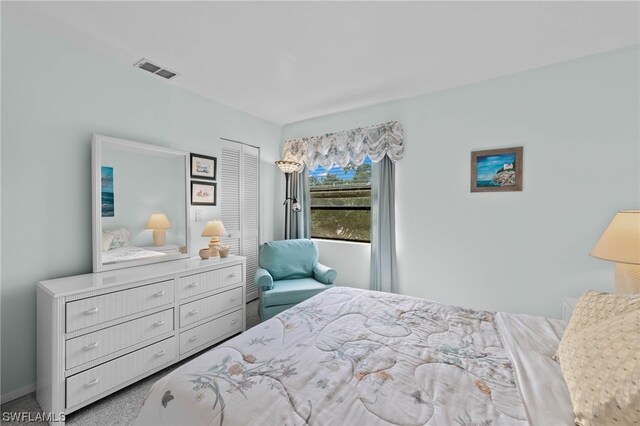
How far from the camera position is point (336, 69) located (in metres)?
2.46

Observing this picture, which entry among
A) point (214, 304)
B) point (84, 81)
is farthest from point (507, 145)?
point (84, 81)

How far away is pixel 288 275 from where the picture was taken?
10.5 ft

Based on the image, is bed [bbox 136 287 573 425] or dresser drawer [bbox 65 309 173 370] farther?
dresser drawer [bbox 65 309 173 370]

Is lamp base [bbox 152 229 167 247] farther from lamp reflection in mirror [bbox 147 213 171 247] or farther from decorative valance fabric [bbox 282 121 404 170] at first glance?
decorative valance fabric [bbox 282 121 404 170]

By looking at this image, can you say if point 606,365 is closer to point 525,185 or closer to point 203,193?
point 525,185

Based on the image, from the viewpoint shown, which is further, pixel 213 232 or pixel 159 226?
pixel 213 232

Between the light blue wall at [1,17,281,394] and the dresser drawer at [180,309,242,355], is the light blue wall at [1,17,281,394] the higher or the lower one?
the higher one

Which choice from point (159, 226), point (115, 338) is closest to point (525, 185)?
point (159, 226)

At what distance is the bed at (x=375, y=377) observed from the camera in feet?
2.94

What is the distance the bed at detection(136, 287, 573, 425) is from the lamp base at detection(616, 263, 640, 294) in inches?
20.8

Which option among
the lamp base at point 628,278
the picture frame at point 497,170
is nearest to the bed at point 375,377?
the lamp base at point 628,278

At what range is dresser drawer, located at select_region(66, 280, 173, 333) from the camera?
170 centimetres

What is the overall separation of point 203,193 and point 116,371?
177 cm

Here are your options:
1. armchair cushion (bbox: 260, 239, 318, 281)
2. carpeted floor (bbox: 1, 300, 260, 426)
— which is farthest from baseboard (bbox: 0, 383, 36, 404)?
armchair cushion (bbox: 260, 239, 318, 281)
